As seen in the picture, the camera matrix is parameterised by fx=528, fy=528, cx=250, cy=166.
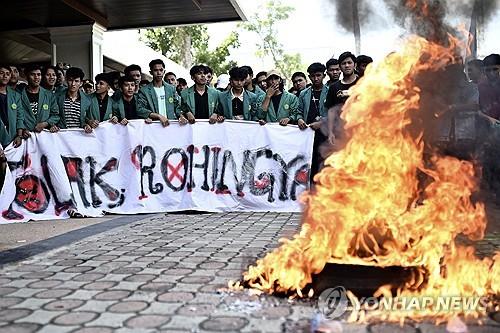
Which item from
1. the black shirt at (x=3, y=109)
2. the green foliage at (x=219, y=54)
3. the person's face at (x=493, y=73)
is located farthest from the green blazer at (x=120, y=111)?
the green foliage at (x=219, y=54)

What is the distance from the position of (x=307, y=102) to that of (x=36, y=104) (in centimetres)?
383

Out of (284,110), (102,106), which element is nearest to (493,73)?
(284,110)

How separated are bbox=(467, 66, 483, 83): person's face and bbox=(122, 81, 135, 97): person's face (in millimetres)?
4602

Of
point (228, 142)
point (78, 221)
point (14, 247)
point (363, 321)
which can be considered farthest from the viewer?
point (228, 142)

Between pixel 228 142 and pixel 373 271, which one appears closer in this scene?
pixel 373 271

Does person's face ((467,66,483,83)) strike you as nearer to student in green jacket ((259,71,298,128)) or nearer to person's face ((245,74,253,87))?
student in green jacket ((259,71,298,128))

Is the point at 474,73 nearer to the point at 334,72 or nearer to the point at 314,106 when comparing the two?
the point at 334,72

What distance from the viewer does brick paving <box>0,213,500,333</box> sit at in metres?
2.91

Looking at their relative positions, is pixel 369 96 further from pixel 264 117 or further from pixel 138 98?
pixel 138 98

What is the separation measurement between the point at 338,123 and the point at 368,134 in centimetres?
329

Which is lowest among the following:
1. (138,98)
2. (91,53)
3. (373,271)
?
(373,271)

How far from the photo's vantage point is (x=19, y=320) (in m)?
3.00

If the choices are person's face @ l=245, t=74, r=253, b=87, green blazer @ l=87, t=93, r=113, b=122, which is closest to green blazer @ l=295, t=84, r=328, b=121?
person's face @ l=245, t=74, r=253, b=87

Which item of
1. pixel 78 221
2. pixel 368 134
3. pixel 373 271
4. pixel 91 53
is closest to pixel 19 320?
pixel 373 271
